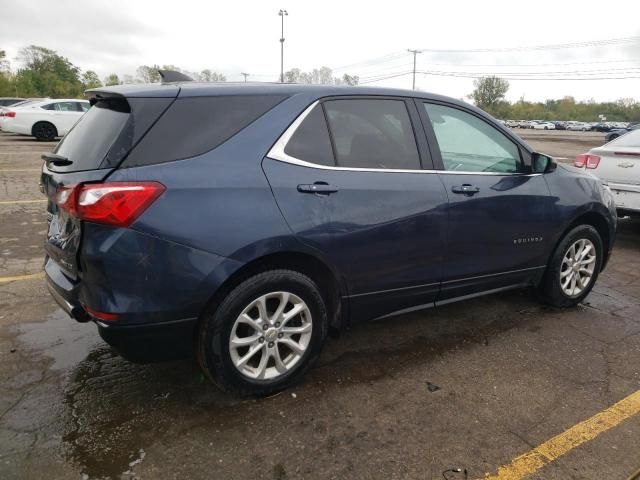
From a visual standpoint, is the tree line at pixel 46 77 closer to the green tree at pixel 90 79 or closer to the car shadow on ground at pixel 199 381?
the green tree at pixel 90 79

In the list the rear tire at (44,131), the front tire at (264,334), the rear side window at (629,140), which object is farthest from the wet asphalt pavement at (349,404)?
the rear tire at (44,131)

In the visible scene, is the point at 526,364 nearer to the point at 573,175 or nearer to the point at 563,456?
the point at 563,456

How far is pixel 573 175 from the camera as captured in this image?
13.0 feet

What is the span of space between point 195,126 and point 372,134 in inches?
43.1

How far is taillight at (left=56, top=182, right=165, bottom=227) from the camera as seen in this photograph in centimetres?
221

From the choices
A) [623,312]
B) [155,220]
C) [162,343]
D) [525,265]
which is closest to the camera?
[155,220]

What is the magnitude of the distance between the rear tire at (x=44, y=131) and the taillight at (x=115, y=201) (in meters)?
18.2

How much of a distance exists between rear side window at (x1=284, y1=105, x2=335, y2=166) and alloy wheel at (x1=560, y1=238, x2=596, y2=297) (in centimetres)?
240

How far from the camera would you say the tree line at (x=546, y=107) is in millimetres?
105875

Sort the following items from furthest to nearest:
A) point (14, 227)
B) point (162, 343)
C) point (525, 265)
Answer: point (14, 227) < point (525, 265) < point (162, 343)

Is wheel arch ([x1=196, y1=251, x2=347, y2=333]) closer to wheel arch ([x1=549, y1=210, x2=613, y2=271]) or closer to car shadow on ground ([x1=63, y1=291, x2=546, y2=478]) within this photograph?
car shadow on ground ([x1=63, y1=291, x2=546, y2=478])

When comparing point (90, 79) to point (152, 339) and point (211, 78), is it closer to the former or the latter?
point (211, 78)

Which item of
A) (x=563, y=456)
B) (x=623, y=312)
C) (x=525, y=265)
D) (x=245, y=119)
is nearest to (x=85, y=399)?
(x=245, y=119)

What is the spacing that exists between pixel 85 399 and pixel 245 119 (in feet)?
5.73
